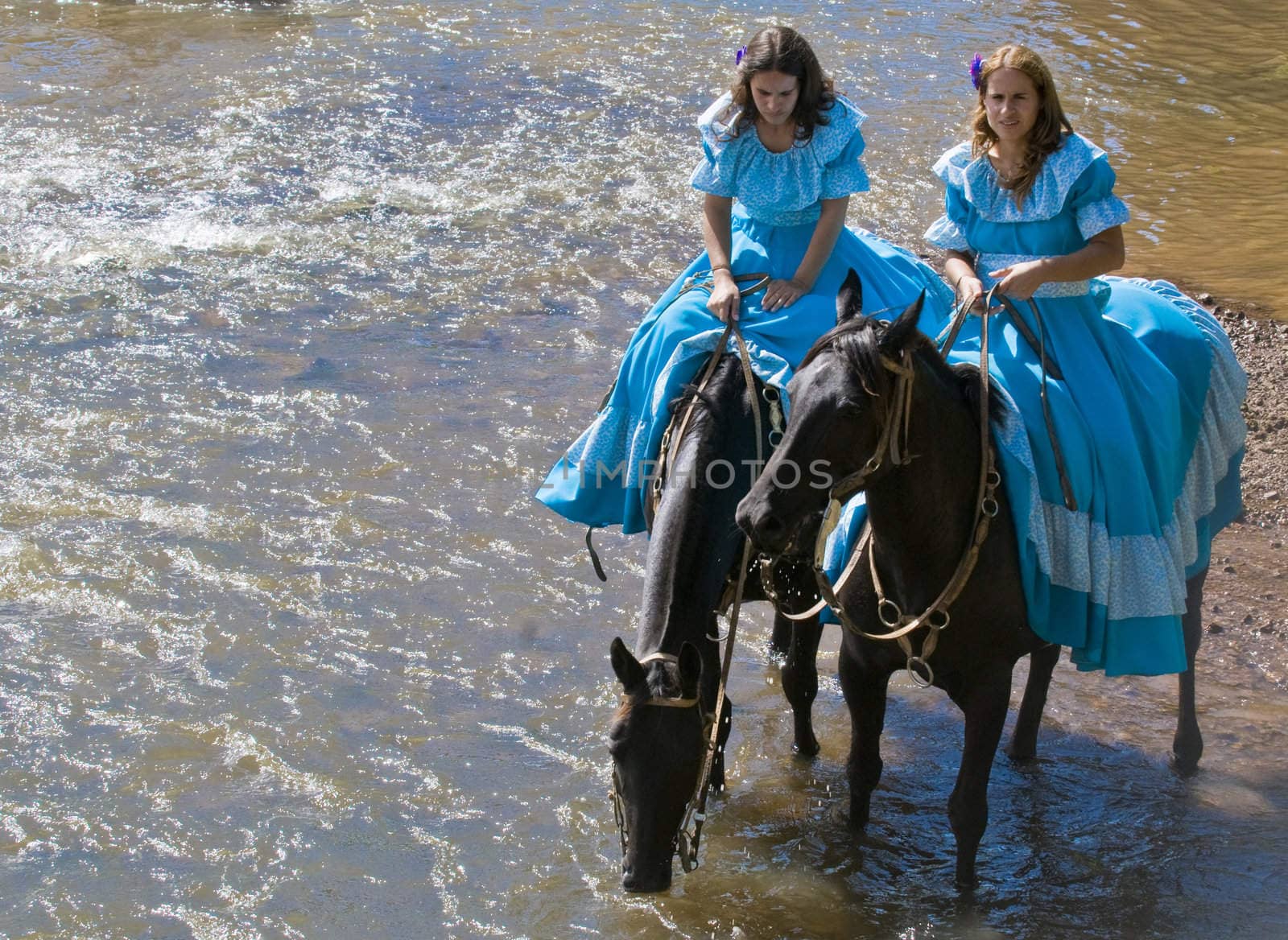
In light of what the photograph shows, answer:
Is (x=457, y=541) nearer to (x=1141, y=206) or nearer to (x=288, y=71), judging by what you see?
(x=1141, y=206)

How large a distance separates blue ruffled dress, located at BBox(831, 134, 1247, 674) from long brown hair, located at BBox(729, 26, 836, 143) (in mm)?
728

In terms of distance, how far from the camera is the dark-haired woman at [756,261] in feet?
16.9

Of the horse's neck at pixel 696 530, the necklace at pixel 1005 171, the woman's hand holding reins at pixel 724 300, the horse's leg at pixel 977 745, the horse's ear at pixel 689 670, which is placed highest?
the necklace at pixel 1005 171

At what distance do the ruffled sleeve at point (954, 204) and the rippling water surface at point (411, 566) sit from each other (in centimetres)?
219

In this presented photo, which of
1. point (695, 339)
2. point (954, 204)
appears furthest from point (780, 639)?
point (954, 204)

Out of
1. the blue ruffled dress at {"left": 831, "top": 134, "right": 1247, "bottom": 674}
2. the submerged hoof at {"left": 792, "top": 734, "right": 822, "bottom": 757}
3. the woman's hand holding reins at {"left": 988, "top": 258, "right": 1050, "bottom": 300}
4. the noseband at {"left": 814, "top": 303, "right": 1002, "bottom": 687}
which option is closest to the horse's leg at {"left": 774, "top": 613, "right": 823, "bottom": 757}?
the submerged hoof at {"left": 792, "top": 734, "right": 822, "bottom": 757}

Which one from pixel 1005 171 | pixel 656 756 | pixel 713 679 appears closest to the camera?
pixel 656 756

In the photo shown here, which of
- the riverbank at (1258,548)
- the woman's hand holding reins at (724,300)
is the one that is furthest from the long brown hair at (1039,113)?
the riverbank at (1258,548)

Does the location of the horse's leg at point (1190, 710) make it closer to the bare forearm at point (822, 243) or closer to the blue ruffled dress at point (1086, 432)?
the blue ruffled dress at point (1086, 432)

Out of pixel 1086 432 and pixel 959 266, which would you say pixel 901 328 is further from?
pixel 959 266

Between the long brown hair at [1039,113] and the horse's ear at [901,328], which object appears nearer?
the horse's ear at [901,328]

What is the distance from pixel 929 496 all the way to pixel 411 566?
3638 mm

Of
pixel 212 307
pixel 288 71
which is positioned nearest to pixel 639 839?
pixel 212 307

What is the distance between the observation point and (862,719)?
15.6 ft
